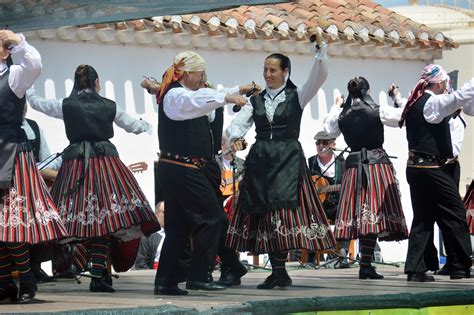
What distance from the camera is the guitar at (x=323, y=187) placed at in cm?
1536

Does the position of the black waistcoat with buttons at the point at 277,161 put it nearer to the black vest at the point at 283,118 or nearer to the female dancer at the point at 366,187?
the black vest at the point at 283,118

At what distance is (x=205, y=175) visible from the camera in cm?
1089

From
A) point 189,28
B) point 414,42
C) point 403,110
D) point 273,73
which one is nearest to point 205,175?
point 273,73

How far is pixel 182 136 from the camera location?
1045 centimetres

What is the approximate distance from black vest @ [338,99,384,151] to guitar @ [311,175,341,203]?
9.26 feet

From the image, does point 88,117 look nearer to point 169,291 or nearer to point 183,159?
point 183,159

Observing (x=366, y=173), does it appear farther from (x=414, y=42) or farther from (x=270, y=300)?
(x=414, y=42)

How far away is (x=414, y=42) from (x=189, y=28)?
13.8 ft

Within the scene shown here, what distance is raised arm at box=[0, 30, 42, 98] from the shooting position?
361 inches

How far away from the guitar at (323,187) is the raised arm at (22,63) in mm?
6299

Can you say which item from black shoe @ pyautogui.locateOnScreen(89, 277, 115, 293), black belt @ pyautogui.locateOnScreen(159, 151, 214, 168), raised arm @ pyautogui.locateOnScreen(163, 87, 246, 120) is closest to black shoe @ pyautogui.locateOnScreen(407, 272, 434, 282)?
black belt @ pyautogui.locateOnScreen(159, 151, 214, 168)

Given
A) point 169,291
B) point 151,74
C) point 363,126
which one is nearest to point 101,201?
point 169,291

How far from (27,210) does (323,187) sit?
21.6 ft

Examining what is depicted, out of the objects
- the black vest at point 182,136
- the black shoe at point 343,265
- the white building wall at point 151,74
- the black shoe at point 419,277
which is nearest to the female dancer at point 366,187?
the black shoe at point 419,277
